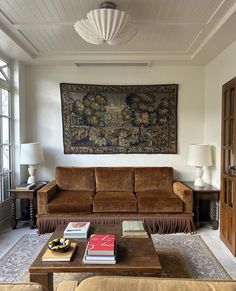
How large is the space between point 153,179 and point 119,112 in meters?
1.22

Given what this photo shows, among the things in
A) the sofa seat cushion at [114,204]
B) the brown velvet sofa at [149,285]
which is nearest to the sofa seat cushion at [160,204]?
the sofa seat cushion at [114,204]

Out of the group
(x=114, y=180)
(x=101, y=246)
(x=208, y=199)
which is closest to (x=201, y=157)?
(x=208, y=199)

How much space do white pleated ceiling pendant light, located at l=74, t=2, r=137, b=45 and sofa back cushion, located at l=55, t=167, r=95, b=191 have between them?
81.5 inches

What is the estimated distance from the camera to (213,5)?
245cm

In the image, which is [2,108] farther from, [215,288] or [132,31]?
[215,288]

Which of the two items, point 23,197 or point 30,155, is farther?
point 30,155

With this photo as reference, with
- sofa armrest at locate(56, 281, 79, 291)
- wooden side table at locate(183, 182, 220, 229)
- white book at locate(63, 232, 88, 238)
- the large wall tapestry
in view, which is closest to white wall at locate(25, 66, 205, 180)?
the large wall tapestry

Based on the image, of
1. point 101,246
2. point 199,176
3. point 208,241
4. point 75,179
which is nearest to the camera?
point 101,246

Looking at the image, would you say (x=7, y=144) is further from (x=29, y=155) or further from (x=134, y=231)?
(x=134, y=231)

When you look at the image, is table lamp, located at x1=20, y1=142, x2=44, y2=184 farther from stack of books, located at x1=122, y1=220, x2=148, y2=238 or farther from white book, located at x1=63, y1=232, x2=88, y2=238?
stack of books, located at x1=122, y1=220, x2=148, y2=238

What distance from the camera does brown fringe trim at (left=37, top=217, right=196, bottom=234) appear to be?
3438 mm

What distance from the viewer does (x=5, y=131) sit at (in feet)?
13.0

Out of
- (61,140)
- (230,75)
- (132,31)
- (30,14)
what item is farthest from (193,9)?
(61,140)

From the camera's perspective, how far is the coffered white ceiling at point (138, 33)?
2.48 m
